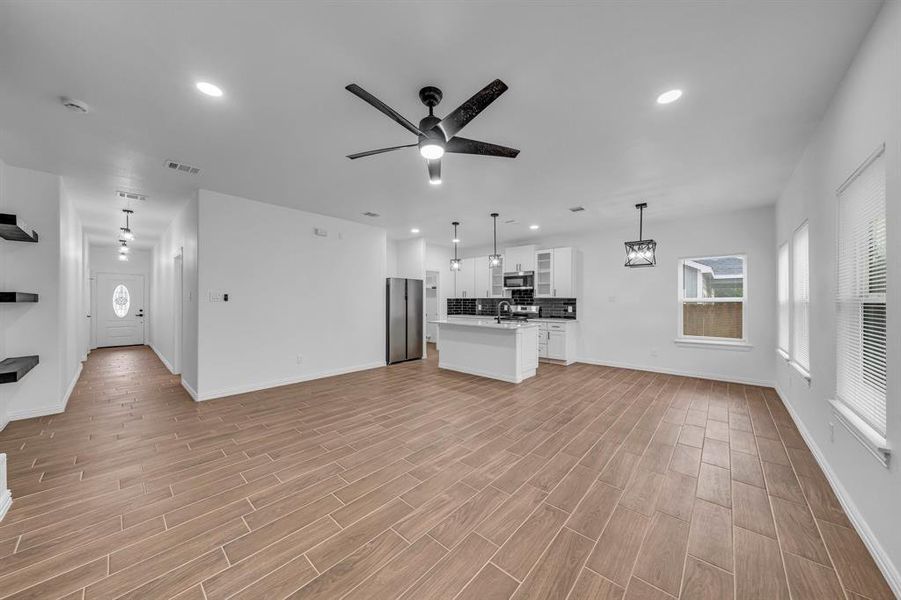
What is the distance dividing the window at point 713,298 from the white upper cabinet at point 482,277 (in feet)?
13.2

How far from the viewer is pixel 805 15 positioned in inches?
68.7

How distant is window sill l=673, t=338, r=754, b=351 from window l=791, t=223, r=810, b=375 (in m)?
1.63

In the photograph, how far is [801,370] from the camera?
3.33 metres

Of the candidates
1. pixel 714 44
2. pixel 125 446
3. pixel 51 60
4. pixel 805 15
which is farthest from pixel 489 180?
pixel 125 446

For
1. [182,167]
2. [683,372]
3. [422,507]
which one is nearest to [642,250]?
[683,372]

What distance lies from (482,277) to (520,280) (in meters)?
1.17

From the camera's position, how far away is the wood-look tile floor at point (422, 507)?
161cm

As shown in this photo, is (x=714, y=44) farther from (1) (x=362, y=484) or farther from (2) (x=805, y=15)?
(1) (x=362, y=484)

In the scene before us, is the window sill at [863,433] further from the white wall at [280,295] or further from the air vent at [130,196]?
the air vent at [130,196]

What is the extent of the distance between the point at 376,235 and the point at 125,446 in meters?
4.66

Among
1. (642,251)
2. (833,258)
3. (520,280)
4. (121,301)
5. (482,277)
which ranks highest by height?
(642,251)

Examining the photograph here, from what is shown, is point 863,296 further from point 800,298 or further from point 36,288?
point 36,288

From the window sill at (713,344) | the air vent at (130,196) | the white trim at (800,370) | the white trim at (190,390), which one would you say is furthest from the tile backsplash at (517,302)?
the air vent at (130,196)

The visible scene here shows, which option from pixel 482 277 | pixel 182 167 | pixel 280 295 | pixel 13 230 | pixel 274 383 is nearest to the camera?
pixel 13 230
